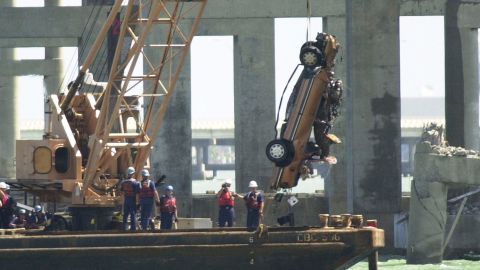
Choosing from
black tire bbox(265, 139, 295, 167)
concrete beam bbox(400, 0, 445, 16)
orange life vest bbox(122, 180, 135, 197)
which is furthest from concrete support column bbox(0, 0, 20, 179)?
black tire bbox(265, 139, 295, 167)

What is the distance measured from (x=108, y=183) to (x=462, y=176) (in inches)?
371

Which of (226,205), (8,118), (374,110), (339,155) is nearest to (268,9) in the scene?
(339,155)

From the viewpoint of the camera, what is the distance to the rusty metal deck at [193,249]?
3575 centimetres

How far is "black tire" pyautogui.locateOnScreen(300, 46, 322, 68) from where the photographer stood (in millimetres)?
36750

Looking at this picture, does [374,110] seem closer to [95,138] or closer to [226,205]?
[226,205]

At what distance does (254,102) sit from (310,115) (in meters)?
26.0

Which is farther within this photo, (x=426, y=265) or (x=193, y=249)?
(x=426, y=265)

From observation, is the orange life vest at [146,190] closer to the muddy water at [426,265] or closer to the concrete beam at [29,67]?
the muddy water at [426,265]

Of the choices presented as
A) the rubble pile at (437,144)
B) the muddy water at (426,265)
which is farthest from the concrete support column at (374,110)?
the muddy water at (426,265)

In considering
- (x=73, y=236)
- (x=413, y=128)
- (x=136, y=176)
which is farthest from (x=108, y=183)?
(x=413, y=128)

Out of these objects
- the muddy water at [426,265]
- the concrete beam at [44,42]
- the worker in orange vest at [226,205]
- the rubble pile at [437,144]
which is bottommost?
the muddy water at [426,265]

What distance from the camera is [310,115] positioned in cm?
3734

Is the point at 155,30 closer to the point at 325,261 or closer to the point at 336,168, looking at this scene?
the point at 336,168

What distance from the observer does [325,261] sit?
3603cm
